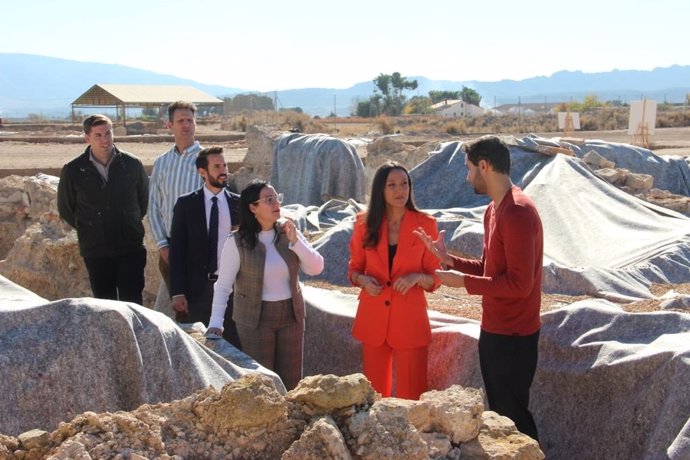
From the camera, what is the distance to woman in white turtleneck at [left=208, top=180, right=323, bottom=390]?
Answer: 4699 mm

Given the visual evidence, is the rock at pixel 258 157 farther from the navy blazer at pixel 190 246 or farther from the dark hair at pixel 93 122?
the navy blazer at pixel 190 246

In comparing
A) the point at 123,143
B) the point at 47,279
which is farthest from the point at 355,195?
the point at 123,143

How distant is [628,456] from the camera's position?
13.3 ft

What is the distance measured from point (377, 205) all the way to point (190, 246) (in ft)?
4.27

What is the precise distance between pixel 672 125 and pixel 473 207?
3726 centimetres

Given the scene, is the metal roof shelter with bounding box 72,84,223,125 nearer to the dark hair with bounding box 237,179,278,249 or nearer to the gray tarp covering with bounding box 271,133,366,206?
the gray tarp covering with bounding box 271,133,366,206

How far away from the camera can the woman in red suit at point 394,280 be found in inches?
185

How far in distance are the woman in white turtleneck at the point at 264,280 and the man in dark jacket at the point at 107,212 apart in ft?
4.64

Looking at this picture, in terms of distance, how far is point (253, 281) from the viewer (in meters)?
4.69

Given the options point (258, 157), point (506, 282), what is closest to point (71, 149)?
point (258, 157)

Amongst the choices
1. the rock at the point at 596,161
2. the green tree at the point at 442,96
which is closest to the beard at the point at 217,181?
the rock at the point at 596,161

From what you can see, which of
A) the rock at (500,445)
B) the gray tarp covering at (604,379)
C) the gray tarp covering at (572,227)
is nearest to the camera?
the rock at (500,445)

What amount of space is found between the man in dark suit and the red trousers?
1.15m

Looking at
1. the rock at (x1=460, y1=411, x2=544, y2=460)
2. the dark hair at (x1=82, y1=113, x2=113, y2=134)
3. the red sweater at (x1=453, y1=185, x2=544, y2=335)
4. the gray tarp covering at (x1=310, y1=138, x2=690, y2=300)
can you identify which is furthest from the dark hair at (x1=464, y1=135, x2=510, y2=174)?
the gray tarp covering at (x1=310, y1=138, x2=690, y2=300)
